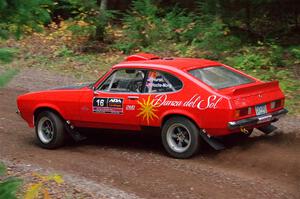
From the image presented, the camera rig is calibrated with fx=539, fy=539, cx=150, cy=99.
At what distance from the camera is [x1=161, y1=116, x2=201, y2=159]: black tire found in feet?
26.7

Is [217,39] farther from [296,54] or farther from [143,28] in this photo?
[143,28]

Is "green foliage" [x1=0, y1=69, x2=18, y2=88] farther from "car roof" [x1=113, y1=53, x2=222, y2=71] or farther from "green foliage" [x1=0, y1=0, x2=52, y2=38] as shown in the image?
"car roof" [x1=113, y1=53, x2=222, y2=71]

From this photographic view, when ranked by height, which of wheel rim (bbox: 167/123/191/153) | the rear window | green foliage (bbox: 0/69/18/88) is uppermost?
green foliage (bbox: 0/69/18/88)

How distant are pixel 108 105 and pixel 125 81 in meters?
0.49

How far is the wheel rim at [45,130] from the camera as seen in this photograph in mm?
9891

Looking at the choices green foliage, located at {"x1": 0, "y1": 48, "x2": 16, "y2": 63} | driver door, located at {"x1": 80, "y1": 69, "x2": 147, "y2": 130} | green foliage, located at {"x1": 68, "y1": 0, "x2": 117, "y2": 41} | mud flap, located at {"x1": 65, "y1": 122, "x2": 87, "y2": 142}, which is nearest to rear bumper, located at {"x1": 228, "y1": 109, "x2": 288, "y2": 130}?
driver door, located at {"x1": 80, "y1": 69, "x2": 147, "y2": 130}

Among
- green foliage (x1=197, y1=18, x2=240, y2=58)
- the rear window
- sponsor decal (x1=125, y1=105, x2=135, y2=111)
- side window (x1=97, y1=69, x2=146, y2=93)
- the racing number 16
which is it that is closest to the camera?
the rear window

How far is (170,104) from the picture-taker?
8.34 meters

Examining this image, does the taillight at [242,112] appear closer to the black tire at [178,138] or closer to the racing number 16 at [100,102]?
the black tire at [178,138]

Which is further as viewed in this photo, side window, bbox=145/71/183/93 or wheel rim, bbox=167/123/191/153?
side window, bbox=145/71/183/93

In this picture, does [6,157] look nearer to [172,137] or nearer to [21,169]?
[21,169]

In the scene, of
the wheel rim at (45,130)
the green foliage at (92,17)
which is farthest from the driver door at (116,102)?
the green foliage at (92,17)

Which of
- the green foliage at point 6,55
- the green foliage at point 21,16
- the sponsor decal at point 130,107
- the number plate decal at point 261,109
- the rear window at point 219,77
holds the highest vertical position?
the green foliage at point 21,16

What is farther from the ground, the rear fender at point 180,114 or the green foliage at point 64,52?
the green foliage at point 64,52
